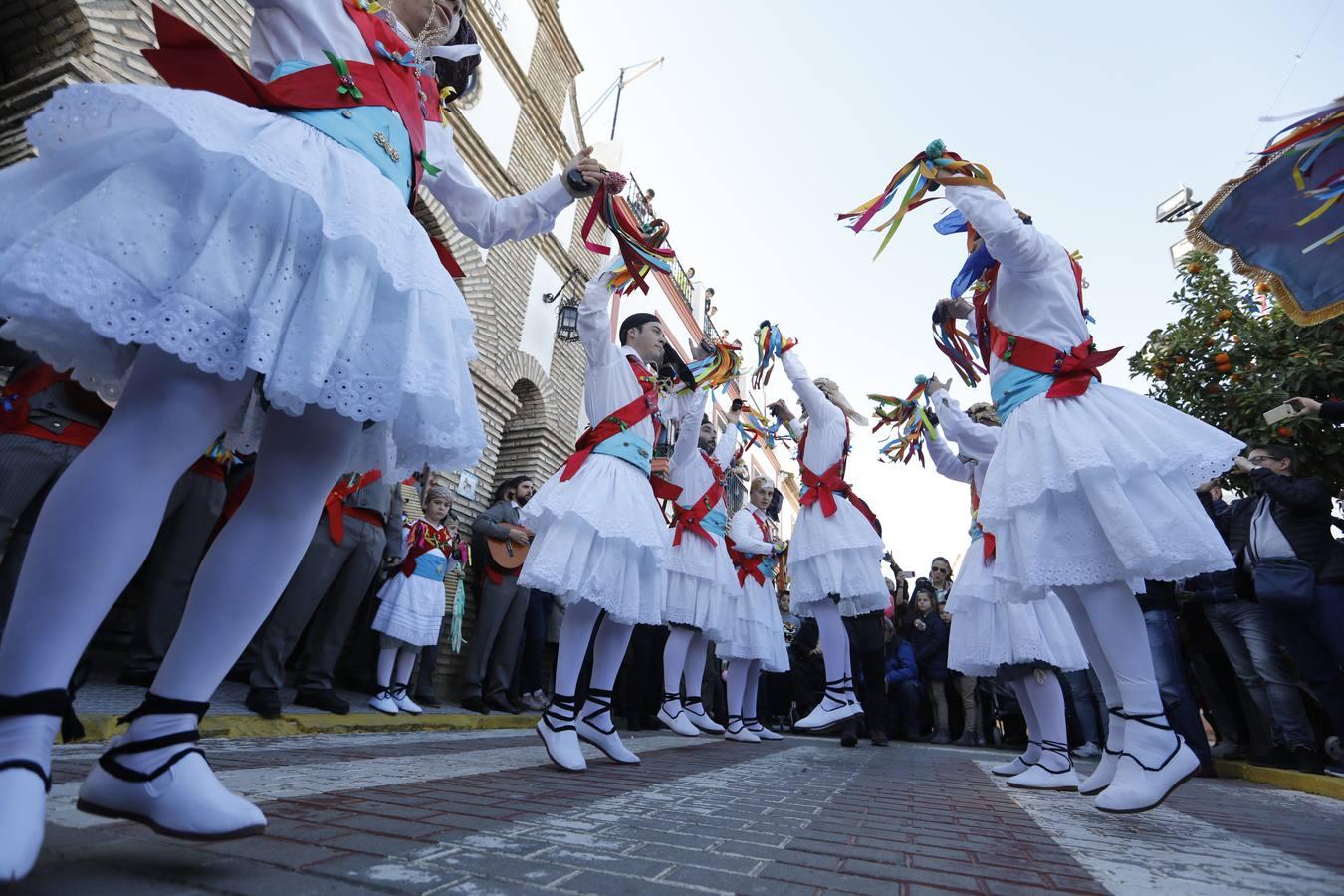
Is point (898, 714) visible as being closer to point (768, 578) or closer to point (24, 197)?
point (768, 578)

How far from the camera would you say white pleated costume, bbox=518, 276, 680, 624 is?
336 centimetres

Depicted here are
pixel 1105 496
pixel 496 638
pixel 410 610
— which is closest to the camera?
pixel 1105 496

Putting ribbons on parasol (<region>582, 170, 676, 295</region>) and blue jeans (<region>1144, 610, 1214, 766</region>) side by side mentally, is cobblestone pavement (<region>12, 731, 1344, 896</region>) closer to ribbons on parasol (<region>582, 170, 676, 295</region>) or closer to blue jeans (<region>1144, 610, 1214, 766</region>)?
blue jeans (<region>1144, 610, 1214, 766</region>)

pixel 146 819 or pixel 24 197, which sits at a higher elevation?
pixel 24 197

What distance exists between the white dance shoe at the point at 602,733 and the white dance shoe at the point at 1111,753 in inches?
77.8

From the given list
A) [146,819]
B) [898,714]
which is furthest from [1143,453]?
[898,714]

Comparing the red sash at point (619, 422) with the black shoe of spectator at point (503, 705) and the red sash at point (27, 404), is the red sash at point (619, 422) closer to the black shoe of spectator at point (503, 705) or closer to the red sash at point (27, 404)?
the red sash at point (27, 404)

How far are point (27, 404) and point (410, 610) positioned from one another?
289 cm

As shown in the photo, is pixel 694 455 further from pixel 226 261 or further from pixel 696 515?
pixel 226 261

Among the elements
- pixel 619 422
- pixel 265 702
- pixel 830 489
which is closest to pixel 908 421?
pixel 830 489

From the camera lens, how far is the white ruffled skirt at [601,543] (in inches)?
132

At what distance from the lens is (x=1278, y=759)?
4969 millimetres

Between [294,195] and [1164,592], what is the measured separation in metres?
5.76

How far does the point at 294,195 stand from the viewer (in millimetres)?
1357
